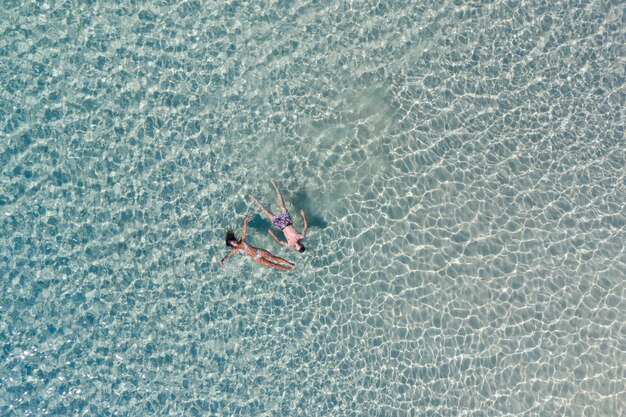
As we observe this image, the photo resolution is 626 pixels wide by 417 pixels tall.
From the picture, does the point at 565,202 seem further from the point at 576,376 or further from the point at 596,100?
the point at 576,376

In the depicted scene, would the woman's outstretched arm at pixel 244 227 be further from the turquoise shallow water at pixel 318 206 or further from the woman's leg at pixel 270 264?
the woman's leg at pixel 270 264

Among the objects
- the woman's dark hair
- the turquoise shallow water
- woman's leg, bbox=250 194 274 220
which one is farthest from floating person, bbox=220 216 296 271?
woman's leg, bbox=250 194 274 220

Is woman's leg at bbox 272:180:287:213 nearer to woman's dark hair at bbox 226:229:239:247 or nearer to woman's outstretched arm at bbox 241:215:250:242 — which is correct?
woman's outstretched arm at bbox 241:215:250:242

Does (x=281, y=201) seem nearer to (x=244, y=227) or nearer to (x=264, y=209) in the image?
(x=264, y=209)

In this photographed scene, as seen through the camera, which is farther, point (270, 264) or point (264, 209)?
point (264, 209)

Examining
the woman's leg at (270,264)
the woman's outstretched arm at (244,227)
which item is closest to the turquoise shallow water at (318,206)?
A: the woman's outstretched arm at (244,227)

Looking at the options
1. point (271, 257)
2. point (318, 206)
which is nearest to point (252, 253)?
point (271, 257)

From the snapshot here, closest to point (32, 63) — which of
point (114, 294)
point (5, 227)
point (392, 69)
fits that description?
point (5, 227)
